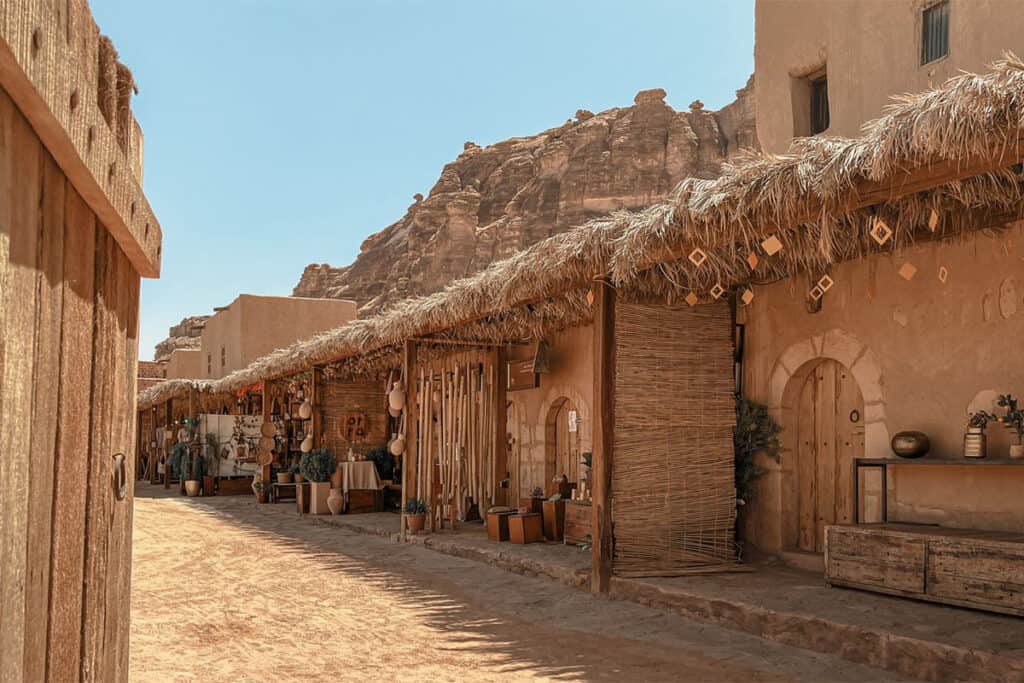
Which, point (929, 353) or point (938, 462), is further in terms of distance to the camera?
point (929, 353)

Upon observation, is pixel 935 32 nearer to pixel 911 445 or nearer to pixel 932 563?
pixel 911 445

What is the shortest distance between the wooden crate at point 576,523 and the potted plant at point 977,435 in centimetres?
357

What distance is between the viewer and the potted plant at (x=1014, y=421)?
5633mm

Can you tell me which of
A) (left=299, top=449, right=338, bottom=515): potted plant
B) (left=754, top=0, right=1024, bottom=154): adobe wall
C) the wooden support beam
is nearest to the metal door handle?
(left=754, top=0, right=1024, bottom=154): adobe wall

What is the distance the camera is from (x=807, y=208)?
16.5 feet

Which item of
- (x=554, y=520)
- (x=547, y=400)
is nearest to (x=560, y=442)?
(x=547, y=400)

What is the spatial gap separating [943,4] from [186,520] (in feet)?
37.4

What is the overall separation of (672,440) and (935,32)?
424 cm

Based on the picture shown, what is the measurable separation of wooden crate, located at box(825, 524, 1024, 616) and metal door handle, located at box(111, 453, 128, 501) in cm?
484

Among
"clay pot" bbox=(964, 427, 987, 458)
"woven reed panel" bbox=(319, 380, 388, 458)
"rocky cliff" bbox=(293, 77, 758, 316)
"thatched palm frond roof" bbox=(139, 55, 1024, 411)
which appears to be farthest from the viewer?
"rocky cliff" bbox=(293, 77, 758, 316)

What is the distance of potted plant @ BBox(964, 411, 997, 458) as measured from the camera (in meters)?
5.87

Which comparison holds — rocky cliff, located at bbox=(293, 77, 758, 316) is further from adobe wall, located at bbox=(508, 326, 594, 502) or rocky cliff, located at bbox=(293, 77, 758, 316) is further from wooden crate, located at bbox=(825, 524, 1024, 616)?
wooden crate, located at bbox=(825, 524, 1024, 616)

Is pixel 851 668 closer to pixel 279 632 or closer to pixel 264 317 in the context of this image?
pixel 279 632

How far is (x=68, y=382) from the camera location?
164 centimetres
